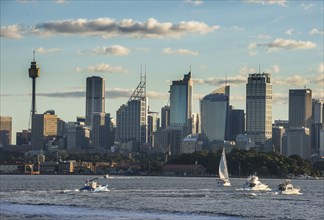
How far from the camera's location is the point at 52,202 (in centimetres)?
→ 12488

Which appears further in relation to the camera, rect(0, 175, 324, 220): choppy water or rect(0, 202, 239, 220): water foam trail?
rect(0, 175, 324, 220): choppy water

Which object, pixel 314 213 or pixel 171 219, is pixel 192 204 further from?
pixel 171 219

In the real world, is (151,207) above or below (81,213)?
above

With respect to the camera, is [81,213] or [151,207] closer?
[81,213]

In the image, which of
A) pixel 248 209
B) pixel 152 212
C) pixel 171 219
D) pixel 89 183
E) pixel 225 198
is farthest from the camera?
pixel 89 183

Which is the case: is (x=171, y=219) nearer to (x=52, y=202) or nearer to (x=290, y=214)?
(x=290, y=214)

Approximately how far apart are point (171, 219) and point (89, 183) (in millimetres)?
66806

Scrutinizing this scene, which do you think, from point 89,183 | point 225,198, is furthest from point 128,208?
point 89,183

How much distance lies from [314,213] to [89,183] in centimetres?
5807

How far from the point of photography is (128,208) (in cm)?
11656

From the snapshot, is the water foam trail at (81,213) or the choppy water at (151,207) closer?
the water foam trail at (81,213)

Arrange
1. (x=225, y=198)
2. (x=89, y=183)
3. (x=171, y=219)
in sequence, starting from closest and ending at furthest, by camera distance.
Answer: (x=171, y=219) → (x=225, y=198) → (x=89, y=183)

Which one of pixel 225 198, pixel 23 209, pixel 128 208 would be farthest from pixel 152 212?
pixel 225 198

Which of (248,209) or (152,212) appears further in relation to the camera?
(248,209)
